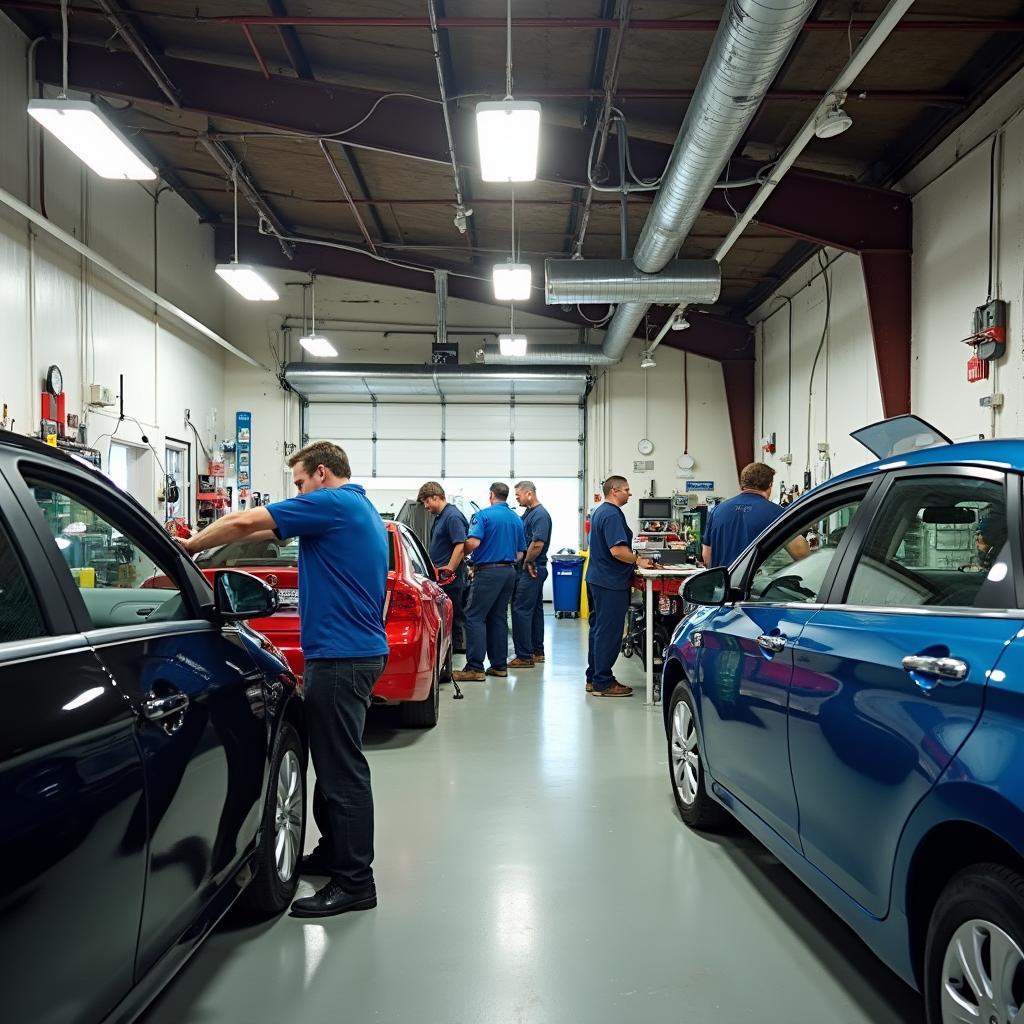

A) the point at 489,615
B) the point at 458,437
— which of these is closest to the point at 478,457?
the point at 458,437

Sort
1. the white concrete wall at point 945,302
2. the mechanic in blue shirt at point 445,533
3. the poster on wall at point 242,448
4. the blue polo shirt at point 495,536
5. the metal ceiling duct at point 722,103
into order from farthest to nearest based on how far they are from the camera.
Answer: the poster on wall at point 242,448 → the mechanic in blue shirt at point 445,533 → the blue polo shirt at point 495,536 → the white concrete wall at point 945,302 → the metal ceiling duct at point 722,103

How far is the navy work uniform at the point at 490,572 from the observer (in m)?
7.11

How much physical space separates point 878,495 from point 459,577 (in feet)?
18.9

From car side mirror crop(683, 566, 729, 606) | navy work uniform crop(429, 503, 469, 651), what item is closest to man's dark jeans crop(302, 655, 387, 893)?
car side mirror crop(683, 566, 729, 606)

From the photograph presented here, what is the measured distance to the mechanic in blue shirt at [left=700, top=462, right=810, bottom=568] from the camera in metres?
5.12

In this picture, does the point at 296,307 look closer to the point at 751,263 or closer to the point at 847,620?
the point at 751,263

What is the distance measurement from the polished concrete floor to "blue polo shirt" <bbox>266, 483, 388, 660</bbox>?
0.93 m

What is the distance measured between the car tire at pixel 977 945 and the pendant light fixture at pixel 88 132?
640cm

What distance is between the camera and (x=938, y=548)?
2.04 m

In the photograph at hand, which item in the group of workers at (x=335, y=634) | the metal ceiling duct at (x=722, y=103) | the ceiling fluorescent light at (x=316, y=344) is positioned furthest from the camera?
the ceiling fluorescent light at (x=316, y=344)

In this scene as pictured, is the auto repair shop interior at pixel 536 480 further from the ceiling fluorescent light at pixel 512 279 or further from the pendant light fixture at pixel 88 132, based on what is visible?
the ceiling fluorescent light at pixel 512 279

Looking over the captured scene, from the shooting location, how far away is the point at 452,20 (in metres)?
5.89

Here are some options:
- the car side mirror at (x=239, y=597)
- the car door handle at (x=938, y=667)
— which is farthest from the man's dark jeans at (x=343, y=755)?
the car door handle at (x=938, y=667)

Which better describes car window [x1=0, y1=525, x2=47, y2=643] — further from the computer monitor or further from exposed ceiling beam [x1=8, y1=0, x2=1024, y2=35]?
the computer monitor
